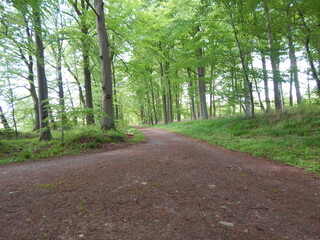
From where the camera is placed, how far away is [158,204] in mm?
2115

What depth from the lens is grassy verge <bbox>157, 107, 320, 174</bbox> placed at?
4.58 meters

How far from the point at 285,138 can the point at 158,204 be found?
6423mm

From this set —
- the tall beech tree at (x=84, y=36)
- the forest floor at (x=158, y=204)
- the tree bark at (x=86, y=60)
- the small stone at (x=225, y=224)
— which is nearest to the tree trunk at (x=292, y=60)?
the forest floor at (x=158, y=204)

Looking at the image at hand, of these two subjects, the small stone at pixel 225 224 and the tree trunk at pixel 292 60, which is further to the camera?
the tree trunk at pixel 292 60

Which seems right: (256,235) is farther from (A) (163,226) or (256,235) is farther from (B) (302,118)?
(B) (302,118)

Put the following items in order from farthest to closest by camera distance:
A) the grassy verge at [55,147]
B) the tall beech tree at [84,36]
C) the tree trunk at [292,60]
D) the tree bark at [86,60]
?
the tree bark at [86,60], the tree trunk at [292,60], the tall beech tree at [84,36], the grassy verge at [55,147]

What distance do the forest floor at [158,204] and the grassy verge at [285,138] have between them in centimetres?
114

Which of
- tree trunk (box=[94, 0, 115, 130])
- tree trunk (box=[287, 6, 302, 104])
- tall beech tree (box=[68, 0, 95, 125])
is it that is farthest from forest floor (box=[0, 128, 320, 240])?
tree trunk (box=[287, 6, 302, 104])

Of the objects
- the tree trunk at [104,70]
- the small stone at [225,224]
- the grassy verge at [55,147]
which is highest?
the tree trunk at [104,70]

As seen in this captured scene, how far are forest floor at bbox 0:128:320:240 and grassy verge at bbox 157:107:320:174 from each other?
1.14 metres

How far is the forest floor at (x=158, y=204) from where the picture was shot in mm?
1603

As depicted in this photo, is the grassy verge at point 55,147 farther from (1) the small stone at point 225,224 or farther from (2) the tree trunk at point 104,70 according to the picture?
(1) the small stone at point 225,224

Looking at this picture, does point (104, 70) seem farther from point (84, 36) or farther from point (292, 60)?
point (292, 60)

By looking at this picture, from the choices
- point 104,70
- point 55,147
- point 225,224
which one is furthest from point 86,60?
point 225,224
